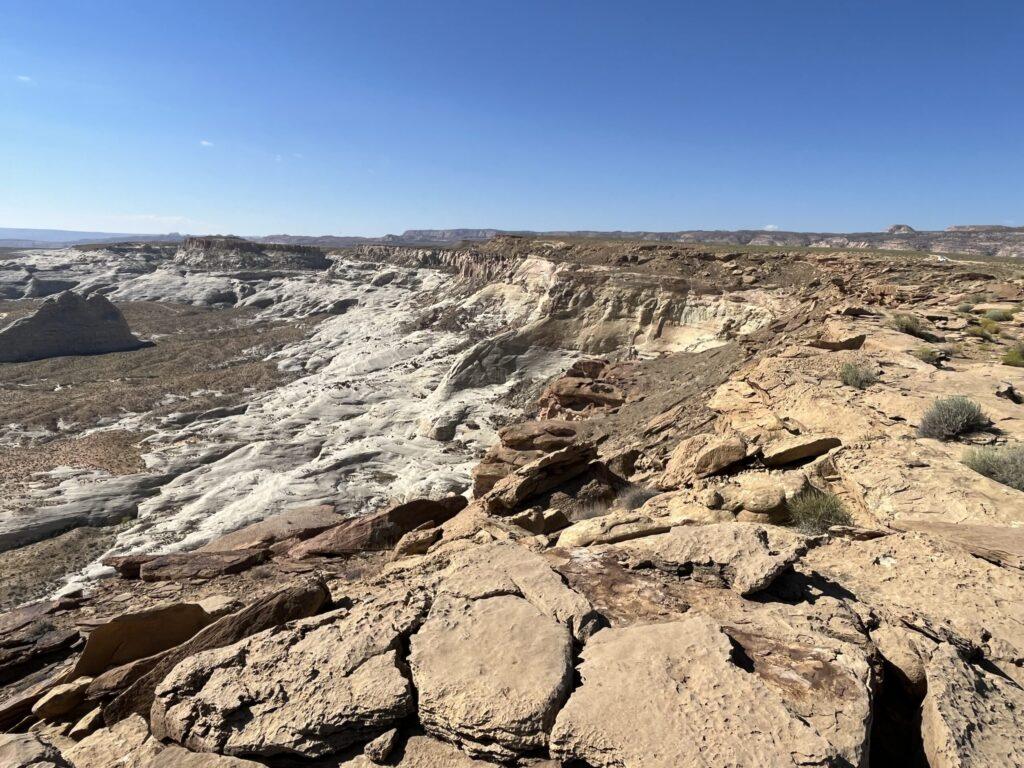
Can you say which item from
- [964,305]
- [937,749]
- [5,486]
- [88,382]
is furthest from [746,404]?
[88,382]

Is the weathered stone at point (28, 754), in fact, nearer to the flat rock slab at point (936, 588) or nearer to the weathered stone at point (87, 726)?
the weathered stone at point (87, 726)

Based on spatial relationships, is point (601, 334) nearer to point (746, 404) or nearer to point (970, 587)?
point (746, 404)

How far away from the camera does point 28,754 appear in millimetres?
3162

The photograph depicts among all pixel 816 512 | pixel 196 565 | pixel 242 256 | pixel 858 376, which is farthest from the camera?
pixel 242 256

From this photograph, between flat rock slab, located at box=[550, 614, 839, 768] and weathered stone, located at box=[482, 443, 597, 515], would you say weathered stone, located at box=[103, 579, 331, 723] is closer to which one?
flat rock slab, located at box=[550, 614, 839, 768]

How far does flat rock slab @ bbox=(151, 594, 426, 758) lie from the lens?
3.08 m

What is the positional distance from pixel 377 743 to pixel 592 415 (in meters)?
16.3

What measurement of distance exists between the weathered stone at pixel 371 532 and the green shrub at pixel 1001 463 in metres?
8.22

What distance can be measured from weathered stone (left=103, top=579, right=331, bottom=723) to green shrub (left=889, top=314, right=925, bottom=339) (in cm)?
1655

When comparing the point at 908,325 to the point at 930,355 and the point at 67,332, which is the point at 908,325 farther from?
the point at 67,332

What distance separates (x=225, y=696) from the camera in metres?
3.35

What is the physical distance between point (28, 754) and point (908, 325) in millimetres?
18796

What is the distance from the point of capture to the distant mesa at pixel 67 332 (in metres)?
41.6

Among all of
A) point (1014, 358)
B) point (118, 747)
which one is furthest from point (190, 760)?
point (1014, 358)
